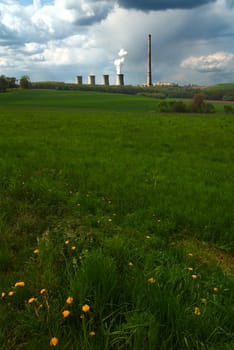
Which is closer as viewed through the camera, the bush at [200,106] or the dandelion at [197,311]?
the dandelion at [197,311]

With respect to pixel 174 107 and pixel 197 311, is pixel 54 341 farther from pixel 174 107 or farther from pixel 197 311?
pixel 174 107

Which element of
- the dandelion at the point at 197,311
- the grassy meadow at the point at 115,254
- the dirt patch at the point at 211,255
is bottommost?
the dirt patch at the point at 211,255

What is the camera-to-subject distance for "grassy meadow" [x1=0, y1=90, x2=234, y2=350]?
250cm

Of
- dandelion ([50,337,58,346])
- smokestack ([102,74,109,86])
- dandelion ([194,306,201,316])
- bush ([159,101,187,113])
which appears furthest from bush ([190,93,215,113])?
smokestack ([102,74,109,86])

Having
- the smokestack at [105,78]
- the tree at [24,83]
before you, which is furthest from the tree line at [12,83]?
the smokestack at [105,78]

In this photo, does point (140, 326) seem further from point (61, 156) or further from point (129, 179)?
point (61, 156)

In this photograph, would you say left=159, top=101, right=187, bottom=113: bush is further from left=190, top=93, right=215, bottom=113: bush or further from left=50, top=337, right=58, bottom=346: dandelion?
left=50, top=337, right=58, bottom=346: dandelion

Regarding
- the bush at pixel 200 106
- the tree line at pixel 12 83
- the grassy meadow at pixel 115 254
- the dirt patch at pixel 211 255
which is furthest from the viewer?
the tree line at pixel 12 83

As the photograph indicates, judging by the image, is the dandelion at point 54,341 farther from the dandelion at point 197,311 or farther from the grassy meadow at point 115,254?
the dandelion at point 197,311

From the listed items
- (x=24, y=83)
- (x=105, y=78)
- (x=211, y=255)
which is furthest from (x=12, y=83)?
(x=211, y=255)

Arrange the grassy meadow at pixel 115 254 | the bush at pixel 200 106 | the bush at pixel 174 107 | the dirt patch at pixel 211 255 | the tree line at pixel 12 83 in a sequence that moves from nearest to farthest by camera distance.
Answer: the grassy meadow at pixel 115 254 → the dirt patch at pixel 211 255 → the bush at pixel 174 107 → the bush at pixel 200 106 → the tree line at pixel 12 83

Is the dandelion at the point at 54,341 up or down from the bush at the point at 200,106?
down

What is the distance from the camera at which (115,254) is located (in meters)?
3.78

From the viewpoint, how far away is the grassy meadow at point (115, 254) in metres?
2.50
